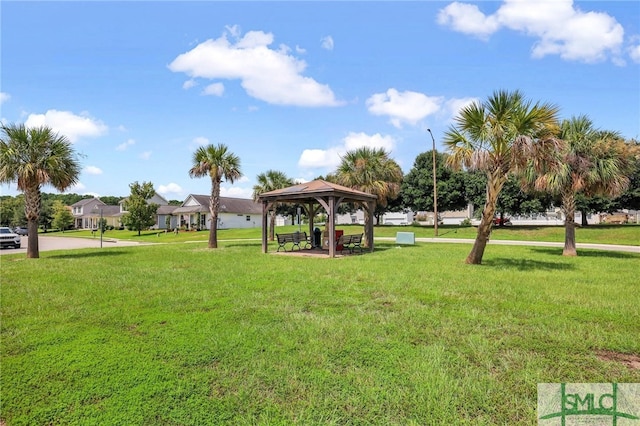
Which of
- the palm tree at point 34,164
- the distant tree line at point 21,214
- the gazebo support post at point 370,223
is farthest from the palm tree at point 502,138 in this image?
the distant tree line at point 21,214

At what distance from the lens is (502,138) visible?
11.7 meters

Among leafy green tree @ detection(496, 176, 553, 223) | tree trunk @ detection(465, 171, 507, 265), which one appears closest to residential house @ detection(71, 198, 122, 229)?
leafy green tree @ detection(496, 176, 553, 223)

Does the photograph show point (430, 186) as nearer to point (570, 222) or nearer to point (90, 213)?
point (570, 222)

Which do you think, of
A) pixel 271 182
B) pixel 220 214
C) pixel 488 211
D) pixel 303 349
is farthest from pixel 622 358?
pixel 220 214

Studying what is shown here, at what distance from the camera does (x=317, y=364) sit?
13.6ft

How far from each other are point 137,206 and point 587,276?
46.1 m

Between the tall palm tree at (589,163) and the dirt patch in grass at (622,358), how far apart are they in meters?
12.7

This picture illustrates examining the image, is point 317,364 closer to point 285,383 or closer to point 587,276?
point 285,383

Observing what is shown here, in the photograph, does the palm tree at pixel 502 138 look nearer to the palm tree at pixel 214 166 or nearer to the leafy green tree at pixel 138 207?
the palm tree at pixel 214 166

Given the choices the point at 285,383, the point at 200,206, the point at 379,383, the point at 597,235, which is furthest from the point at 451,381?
the point at 200,206

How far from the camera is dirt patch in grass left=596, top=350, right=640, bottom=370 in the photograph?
420 cm

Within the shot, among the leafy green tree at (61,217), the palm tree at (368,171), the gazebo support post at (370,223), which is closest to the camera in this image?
the gazebo support post at (370,223)

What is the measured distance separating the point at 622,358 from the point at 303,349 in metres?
3.89

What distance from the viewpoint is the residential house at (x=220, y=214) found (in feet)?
176
